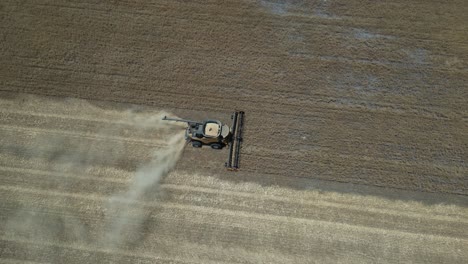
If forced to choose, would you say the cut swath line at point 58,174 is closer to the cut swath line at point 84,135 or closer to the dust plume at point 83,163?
the dust plume at point 83,163

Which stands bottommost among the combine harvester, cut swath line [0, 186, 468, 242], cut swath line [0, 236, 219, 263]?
cut swath line [0, 236, 219, 263]

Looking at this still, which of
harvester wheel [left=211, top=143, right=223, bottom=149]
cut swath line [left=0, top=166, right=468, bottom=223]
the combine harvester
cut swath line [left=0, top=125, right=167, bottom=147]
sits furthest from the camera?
cut swath line [left=0, top=125, right=167, bottom=147]

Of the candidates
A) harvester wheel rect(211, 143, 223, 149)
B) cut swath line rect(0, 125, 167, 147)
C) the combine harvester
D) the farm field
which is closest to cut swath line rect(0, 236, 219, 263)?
the farm field

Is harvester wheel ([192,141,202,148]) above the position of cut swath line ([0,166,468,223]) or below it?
above

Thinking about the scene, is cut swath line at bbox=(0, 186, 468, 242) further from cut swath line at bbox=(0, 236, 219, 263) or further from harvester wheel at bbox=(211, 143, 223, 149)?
harvester wheel at bbox=(211, 143, 223, 149)

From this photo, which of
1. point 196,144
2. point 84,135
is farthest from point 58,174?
point 196,144

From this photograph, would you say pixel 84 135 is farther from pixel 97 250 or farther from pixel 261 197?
pixel 261 197

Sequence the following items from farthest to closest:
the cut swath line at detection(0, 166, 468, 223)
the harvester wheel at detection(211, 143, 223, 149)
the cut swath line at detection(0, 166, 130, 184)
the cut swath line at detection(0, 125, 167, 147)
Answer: the cut swath line at detection(0, 125, 167, 147), the harvester wheel at detection(211, 143, 223, 149), the cut swath line at detection(0, 166, 130, 184), the cut swath line at detection(0, 166, 468, 223)
